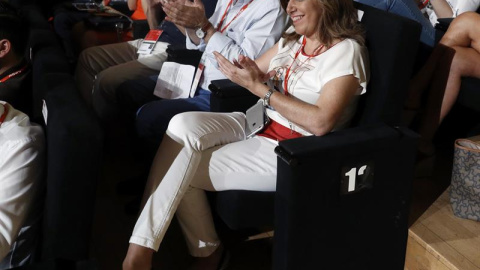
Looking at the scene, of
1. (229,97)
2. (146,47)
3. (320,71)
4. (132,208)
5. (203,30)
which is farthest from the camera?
(146,47)

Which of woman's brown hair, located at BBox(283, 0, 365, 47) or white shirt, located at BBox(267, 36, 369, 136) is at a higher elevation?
woman's brown hair, located at BBox(283, 0, 365, 47)

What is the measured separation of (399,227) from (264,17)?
99 cm

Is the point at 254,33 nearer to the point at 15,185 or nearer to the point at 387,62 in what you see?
the point at 387,62

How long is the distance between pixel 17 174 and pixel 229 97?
1019 millimetres

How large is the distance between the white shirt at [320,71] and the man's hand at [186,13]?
47cm

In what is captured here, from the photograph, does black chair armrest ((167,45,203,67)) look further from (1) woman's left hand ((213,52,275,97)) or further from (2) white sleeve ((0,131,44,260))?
(2) white sleeve ((0,131,44,260))

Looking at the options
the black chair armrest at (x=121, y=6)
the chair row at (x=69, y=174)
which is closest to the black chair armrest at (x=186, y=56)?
the chair row at (x=69, y=174)

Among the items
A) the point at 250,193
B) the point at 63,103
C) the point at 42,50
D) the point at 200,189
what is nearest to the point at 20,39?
the point at 42,50

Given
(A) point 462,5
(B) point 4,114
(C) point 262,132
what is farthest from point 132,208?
(A) point 462,5

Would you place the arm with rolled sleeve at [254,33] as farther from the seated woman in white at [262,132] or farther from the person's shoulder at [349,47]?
the person's shoulder at [349,47]

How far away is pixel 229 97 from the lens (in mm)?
2318

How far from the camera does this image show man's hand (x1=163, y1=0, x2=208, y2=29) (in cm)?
231

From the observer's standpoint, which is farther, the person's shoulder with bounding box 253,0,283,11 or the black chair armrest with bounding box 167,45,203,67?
the black chair armrest with bounding box 167,45,203,67

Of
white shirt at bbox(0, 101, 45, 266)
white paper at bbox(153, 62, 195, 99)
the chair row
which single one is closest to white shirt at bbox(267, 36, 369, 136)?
white paper at bbox(153, 62, 195, 99)
